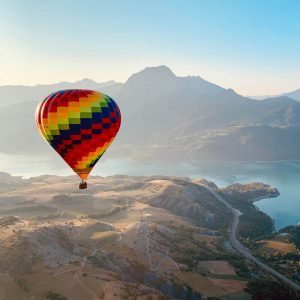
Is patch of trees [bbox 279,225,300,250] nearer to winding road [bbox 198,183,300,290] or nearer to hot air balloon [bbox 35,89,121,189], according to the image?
winding road [bbox 198,183,300,290]

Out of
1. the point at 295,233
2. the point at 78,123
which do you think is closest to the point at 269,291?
the point at 78,123

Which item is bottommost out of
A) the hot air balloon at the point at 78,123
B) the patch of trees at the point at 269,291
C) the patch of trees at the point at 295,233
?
the patch of trees at the point at 295,233

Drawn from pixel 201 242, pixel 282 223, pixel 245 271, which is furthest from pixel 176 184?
pixel 245 271

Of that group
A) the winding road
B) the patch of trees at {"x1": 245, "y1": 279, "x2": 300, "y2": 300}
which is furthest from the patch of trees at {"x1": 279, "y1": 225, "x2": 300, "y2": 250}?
the patch of trees at {"x1": 245, "y1": 279, "x2": 300, "y2": 300}

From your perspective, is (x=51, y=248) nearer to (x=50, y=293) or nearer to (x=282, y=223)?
(x=50, y=293)

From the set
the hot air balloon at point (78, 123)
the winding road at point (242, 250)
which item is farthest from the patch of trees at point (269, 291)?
the hot air balloon at point (78, 123)

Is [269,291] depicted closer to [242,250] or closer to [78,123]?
[242,250]

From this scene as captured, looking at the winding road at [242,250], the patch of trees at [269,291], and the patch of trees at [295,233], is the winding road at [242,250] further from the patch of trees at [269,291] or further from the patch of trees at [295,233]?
the patch of trees at [295,233]

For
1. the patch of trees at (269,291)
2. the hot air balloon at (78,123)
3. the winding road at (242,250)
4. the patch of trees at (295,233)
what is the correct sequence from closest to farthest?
1. the hot air balloon at (78,123)
2. the patch of trees at (269,291)
3. the winding road at (242,250)
4. the patch of trees at (295,233)
